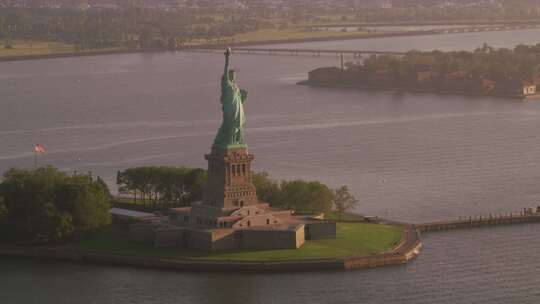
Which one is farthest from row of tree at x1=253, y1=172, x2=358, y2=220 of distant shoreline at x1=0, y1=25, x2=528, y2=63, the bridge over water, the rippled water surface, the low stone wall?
distant shoreline at x1=0, y1=25, x2=528, y2=63

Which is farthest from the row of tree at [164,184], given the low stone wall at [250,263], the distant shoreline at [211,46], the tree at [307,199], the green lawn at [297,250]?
the distant shoreline at [211,46]

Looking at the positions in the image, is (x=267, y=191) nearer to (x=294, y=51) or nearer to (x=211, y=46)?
(x=294, y=51)

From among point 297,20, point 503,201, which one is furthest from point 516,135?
point 297,20

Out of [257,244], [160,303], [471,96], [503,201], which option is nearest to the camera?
[160,303]

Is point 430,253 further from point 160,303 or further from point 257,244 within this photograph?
point 160,303

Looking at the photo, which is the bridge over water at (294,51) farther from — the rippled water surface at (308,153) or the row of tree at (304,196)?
the row of tree at (304,196)

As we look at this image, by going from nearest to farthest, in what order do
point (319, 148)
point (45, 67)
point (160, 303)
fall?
point (160, 303) → point (319, 148) → point (45, 67)

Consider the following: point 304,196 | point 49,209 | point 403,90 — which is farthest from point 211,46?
point 49,209
